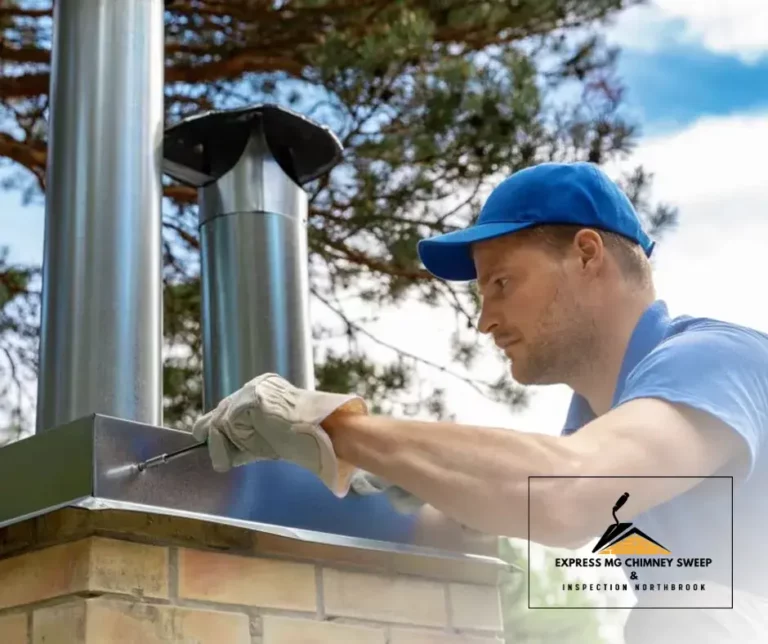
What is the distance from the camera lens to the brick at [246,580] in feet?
3.47

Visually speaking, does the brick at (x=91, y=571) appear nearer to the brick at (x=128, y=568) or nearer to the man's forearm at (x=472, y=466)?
the brick at (x=128, y=568)

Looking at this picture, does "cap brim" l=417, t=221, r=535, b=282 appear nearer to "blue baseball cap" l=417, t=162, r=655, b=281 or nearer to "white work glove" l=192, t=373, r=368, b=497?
"blue baseball cap" l=417, t=162, r=655, b=281

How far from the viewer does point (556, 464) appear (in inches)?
33.4

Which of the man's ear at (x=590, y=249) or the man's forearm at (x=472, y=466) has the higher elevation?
the man's ear at (x=590, y=249)

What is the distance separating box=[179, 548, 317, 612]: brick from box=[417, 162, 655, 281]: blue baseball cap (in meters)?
0.43

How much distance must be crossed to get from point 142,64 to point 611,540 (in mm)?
1006

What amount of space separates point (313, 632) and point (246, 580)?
4.3 inches

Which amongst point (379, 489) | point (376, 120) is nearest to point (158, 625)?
point (379, 489)

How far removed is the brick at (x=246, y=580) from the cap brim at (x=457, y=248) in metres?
0.41

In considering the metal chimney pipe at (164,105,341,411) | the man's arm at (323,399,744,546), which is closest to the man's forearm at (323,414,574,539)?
the man's arm at (323,399,744,546)

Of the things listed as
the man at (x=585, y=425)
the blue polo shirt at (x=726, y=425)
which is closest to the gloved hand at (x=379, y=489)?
the man at (x=585, y=425)

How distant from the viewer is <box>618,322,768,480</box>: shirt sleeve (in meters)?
0.89

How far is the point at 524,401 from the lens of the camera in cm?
280

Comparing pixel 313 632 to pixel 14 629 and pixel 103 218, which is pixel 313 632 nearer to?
pixel 14 629
